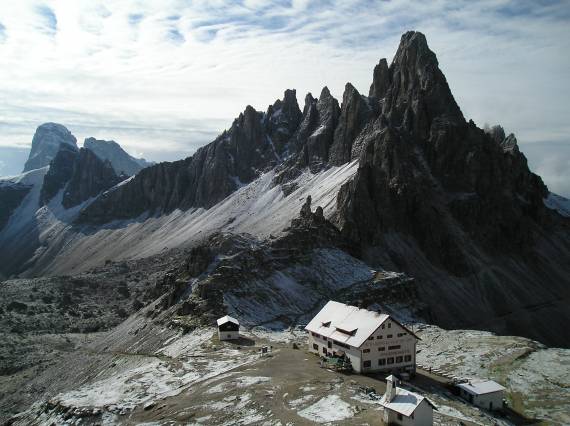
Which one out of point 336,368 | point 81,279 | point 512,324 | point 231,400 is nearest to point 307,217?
point 512,324

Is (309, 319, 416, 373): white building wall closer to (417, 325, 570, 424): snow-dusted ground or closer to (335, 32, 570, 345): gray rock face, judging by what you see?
(417, 325, 570, 424): snow-dusted ground

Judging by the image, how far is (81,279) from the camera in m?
193

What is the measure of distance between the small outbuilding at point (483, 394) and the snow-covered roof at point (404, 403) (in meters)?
14.7

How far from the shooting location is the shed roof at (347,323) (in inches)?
2544

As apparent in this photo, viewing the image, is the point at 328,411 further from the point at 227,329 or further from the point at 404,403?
the point at 227,329

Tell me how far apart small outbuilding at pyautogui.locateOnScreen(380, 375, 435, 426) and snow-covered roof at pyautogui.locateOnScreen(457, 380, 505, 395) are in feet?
49.4

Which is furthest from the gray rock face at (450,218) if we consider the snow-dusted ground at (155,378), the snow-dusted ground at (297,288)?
the snow-dusted ground at (155,378)

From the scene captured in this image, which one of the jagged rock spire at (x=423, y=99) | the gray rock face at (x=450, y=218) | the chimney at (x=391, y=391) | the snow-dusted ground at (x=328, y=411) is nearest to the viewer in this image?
the snow-dusted ground at (x=328, y=411)

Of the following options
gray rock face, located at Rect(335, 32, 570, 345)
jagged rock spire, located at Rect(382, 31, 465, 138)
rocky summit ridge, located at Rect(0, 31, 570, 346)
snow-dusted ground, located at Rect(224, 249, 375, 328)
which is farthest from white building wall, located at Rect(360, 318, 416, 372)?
jagged rock spire, located at Rect(382, 31, 465, 138)

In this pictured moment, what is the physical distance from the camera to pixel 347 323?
68375 mm

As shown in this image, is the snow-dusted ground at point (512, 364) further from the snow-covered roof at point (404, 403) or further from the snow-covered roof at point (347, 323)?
the snow-covered roof at point (404, 403)

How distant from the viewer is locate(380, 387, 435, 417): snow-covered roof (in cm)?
4650

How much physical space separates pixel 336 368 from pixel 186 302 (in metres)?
38.2

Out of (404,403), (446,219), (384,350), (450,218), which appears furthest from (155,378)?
(450,218)
